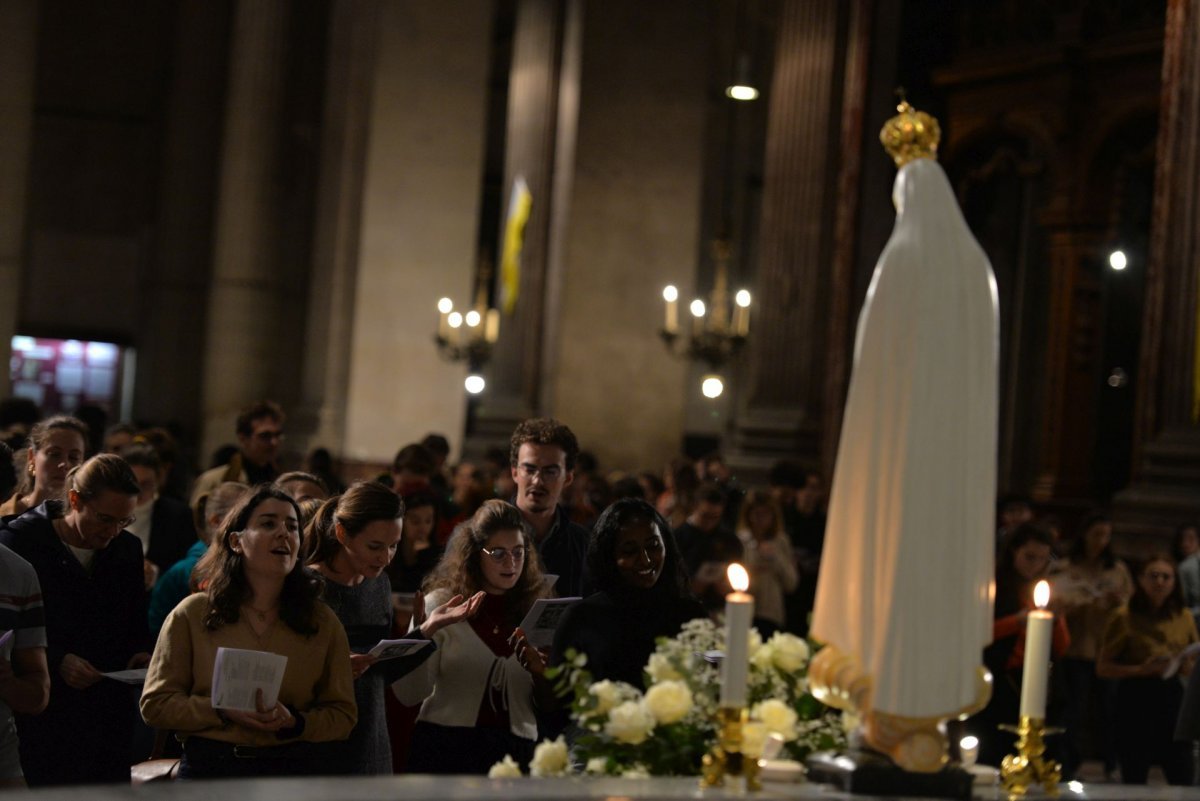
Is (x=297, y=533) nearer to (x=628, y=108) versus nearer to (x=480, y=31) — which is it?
(x=628, y=108)

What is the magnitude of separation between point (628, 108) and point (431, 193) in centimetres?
313

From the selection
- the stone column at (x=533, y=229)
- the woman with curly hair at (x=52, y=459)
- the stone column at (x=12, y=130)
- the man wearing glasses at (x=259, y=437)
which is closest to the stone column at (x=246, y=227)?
the stone column at (x=12, y=130)

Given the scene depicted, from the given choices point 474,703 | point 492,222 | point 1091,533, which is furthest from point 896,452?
point 492,222

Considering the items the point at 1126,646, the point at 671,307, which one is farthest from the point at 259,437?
the point at 671,307

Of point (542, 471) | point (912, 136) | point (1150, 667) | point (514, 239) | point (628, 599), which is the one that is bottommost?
point (1150, 667)

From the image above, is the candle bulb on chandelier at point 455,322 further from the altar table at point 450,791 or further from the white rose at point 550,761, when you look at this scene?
the altar table at point 450,791

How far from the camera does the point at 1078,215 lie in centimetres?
1673

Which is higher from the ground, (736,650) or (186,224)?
(186,224)

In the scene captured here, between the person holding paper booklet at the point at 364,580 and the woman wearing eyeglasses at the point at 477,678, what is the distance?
200 mm

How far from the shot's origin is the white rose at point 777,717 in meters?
3.74

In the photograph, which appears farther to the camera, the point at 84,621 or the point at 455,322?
the point at 455,322

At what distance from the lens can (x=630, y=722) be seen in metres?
3.75

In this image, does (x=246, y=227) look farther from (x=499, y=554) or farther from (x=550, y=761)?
(x=550, y=761)

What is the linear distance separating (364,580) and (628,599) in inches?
39.1
